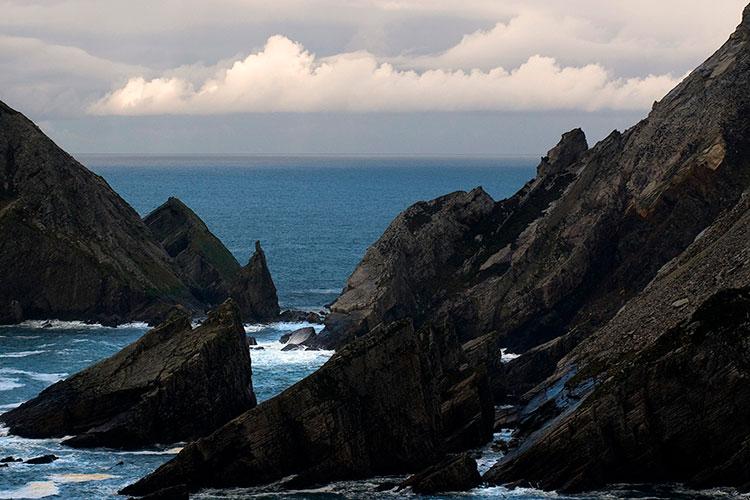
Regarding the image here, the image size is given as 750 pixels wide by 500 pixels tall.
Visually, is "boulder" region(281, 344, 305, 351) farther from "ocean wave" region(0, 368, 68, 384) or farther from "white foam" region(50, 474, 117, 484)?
"white foam" region(50, 474, 117, 484)

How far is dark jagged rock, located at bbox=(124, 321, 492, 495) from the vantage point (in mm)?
63344

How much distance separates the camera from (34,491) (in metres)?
63.2

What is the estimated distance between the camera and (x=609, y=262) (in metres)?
101

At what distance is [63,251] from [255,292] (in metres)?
20.4

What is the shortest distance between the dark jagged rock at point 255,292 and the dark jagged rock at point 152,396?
166 ft

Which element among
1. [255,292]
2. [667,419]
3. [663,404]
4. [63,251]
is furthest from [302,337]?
[667,419]

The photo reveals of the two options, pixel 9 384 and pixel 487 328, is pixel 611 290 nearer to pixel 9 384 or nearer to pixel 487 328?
pixel 487 328

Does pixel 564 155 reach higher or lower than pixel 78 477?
higher

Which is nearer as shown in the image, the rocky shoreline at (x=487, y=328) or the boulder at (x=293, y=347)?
the rocky shoreline at (x=487, y=328)

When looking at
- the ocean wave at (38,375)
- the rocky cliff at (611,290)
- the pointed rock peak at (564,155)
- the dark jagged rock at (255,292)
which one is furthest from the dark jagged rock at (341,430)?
the dark jagged rock at (255,292)

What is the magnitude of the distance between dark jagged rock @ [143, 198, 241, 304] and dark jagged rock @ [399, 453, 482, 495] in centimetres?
7399

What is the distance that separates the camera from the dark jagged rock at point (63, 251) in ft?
419

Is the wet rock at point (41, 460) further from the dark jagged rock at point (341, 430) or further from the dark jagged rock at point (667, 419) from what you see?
the dark jagged rock at point (667, 419)

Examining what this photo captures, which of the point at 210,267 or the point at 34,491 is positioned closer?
the point at 34,491
